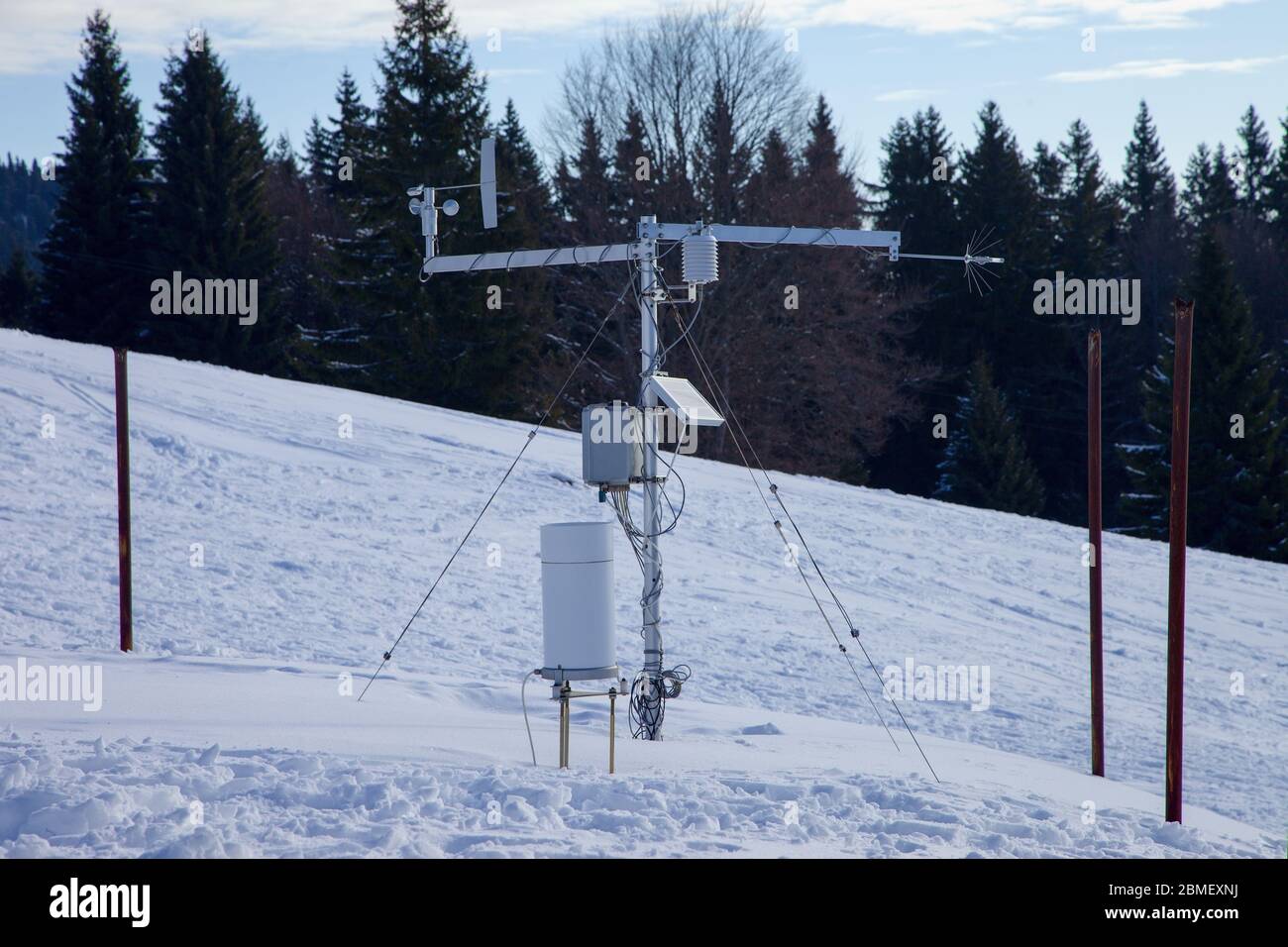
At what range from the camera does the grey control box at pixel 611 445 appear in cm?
874

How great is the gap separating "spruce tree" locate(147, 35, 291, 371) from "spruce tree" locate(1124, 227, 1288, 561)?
2674 cm

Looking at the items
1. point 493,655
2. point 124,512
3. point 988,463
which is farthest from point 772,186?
point 124,512

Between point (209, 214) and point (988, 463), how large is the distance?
25905 mm

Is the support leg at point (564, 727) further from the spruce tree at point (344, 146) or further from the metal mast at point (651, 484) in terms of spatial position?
the spruce tree at point (344, 146)

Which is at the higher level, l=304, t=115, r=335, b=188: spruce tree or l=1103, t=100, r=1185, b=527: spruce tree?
l=304, t=115, r=335, b=188: spruce tree

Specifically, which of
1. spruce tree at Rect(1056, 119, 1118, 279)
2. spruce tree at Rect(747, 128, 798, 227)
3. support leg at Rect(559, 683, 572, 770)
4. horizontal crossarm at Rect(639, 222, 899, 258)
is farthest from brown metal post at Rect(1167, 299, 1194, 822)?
spruce tree at Rect(1056, 119, 1118, 279)

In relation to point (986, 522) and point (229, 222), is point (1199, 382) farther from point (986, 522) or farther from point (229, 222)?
point (229, 222)

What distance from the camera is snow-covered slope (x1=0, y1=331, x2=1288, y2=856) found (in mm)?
6637

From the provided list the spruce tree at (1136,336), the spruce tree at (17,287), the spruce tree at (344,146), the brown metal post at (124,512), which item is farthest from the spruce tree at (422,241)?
the brown metal post at (124,512)

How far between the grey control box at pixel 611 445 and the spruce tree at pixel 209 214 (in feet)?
106

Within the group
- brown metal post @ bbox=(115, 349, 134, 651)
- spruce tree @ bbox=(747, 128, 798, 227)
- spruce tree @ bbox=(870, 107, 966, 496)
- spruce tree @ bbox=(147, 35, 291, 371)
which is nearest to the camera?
brown metal post @ bbox=(115, 349, 134, 651)

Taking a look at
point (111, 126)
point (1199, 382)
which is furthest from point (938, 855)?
point (111, 126)

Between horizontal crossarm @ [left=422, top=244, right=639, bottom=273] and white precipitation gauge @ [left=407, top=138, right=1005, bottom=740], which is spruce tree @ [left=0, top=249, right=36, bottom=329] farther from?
white precipitation gauge @ [left=407, top=138, right=1005, bottom=740]

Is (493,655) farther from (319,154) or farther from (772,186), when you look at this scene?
(319,154)
